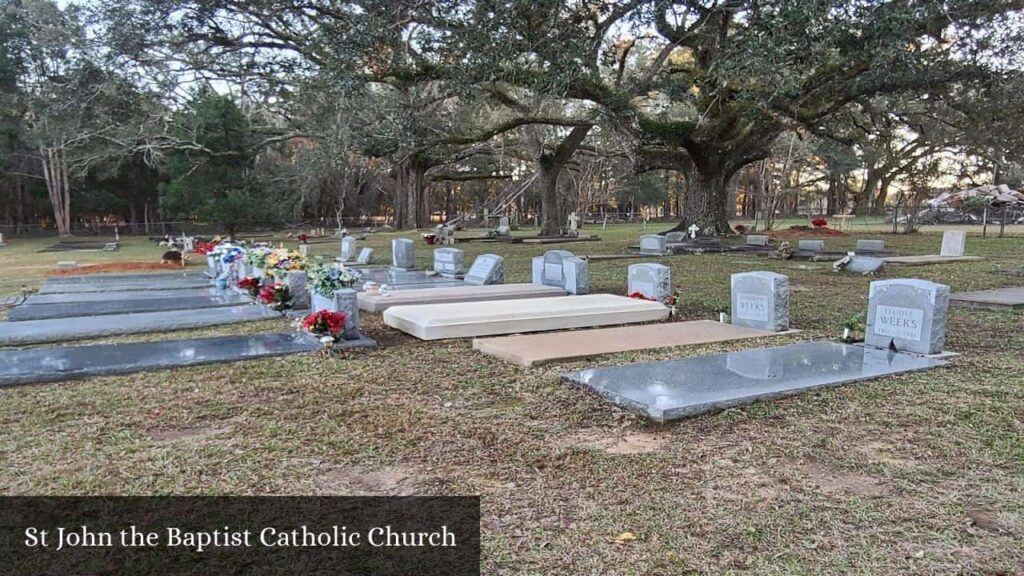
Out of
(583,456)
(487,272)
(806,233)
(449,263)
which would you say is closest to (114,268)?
(449,263)

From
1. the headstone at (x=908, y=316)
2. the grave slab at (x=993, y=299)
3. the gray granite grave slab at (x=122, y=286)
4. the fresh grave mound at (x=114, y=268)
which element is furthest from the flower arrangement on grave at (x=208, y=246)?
the grave slab at (x=993, y=299)

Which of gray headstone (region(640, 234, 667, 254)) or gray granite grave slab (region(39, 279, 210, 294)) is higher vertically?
gray headstone (region(640, 234, 667, 254))

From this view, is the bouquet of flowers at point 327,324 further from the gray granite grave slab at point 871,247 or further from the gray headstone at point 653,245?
the gray granite grave slab at point 871,247

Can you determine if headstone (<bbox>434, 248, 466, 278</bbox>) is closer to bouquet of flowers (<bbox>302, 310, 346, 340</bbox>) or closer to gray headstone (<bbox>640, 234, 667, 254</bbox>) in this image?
bouquet of flowers (<bbox>302, 310, 346, 340</bbox>)

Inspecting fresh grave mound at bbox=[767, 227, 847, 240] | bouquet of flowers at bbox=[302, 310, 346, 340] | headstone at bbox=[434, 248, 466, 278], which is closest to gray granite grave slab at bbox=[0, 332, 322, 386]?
bouquet of flowers at bbox=[302, 310, 346, 340]

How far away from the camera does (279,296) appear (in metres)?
7.78

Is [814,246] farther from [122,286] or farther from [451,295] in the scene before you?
[122,286]

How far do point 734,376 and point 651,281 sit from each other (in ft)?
11.7

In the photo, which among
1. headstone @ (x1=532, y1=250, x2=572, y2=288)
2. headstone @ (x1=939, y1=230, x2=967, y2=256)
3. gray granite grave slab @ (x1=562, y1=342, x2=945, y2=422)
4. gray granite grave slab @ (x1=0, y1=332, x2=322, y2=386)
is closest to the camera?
gray granite grave slab @ (x1=562, y1=342, x2=945, y2=422)

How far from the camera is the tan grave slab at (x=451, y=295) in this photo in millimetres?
8281

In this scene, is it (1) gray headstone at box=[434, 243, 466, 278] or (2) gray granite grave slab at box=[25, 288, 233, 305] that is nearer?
(2) gray granite grave slab at box=[25, 288, 233, 305]

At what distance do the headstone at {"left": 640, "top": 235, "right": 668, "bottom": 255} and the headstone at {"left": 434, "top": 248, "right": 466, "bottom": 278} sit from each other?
21.8 feet

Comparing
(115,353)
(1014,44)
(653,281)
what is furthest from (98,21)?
(1014,44)

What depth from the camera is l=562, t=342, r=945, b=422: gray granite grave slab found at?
4013 mm
